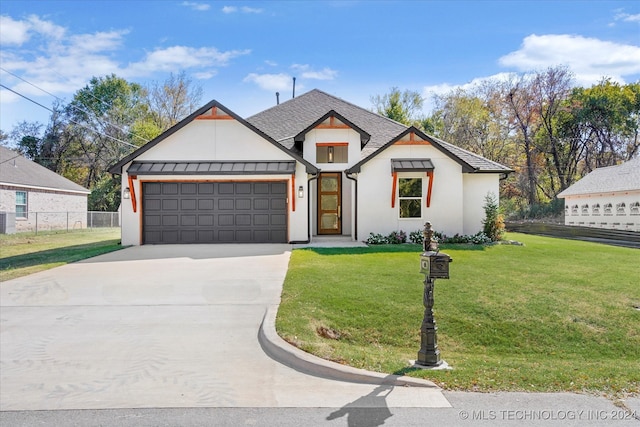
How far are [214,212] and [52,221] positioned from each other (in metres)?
19.2

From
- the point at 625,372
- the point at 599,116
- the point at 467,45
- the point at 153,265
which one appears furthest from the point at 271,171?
the point at 599,116

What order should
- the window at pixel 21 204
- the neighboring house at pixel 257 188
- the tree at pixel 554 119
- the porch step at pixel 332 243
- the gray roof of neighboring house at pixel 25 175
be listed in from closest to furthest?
the porch step at pixel 332 243
the neighboring house at pixel 257 188
the gray roof of neighboring house at pixel 25 175
the window at pixel 21 204
the tree at pixel 554 119

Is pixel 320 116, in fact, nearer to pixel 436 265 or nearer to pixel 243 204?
pixel 243 204

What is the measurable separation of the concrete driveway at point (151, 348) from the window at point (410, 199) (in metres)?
7.81

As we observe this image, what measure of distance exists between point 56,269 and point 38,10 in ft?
40.4

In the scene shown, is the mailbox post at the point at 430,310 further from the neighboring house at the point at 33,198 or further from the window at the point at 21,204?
the window at the point at 21,204

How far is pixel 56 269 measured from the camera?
36.1 ft

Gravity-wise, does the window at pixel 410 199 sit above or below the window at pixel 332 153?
below

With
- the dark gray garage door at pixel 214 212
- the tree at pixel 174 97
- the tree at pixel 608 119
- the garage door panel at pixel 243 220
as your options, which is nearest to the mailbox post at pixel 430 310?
the dark gray garage door at pixel 214 212

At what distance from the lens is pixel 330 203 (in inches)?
703

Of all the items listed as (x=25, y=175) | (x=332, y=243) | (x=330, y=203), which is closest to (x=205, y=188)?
(x=330, y=203)

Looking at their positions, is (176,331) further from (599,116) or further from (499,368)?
(599,116)

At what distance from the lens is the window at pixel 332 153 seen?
1705cm

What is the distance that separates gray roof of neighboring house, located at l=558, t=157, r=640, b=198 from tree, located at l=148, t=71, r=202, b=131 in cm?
3401
